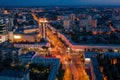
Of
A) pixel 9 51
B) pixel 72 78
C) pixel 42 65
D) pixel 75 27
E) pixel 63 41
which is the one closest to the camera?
pixel 72 78

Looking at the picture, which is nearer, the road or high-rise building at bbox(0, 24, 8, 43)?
the road

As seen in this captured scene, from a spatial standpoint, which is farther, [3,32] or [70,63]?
[3,32]

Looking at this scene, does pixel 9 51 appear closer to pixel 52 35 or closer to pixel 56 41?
pixel 56 41

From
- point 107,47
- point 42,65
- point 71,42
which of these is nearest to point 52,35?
point 71,42

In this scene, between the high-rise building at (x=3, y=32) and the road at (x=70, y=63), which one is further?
the high-rise building at (x=3, y=32)

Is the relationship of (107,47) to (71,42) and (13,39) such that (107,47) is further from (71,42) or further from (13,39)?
(13,39)

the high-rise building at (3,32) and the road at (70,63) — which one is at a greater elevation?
the high-rise building at (3,32)

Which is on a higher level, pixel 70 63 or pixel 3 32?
pixel 3 32

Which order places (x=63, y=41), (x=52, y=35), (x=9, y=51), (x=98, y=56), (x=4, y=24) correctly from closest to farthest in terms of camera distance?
(x=98, y=56) → (x=9, y=51) → (x=63, y=41) → (x=4, y=24) → (x=52, y=35)

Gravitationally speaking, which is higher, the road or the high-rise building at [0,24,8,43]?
the high-rise building at [0,24,8,43]

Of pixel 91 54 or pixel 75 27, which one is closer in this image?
pixel 91 54
